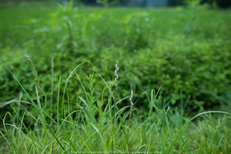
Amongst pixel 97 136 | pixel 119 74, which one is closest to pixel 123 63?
pixel 119 74

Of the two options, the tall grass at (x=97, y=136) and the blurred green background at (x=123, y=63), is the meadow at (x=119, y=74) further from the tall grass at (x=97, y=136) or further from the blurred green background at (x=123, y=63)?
the tall grass at (x=97, y=136)

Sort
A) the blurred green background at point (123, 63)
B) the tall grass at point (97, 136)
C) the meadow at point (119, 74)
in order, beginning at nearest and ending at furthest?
the tall grass at point (97, 136) < the meadow at point (119, 74) < the blurred green background at point (123, 63)

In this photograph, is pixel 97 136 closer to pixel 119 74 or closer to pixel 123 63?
pixel 119 74

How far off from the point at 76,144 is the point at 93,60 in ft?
4.55

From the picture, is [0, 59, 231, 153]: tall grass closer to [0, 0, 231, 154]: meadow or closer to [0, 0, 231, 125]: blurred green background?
[0, 0, 231, 154]: meadow

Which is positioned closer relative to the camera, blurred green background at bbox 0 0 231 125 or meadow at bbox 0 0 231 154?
meadow at bbox 0 0 231 154

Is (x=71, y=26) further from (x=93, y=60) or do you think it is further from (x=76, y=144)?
(x=76, y=144)

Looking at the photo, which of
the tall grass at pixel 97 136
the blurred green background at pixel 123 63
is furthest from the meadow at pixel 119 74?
the tall grass at pixel 97 136

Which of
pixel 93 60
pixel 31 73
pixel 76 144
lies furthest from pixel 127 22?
pixel 76 144

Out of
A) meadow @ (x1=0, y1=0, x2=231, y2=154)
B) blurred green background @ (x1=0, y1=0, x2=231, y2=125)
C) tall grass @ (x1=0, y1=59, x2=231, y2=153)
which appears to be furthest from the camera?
blurred green background @ (x1=0, y1=0, x2=231, y2=125)

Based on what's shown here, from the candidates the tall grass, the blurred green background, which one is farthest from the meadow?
the tall grass

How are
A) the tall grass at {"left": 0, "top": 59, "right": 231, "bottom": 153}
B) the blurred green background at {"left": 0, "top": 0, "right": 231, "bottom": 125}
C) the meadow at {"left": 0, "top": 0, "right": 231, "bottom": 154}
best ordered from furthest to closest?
the blurred green background at {"left": 0, "top": 0, "right": 231, "bottom": 125} < the meadow at {"left": 0, "top": 0, "right": 231, "bottom": 154} < the tall grass at {"left": 0, "top": 59, "right": 231, "bottom": 153}

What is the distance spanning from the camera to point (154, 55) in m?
2.03

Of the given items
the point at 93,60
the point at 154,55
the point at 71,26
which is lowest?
the point at 93,60
